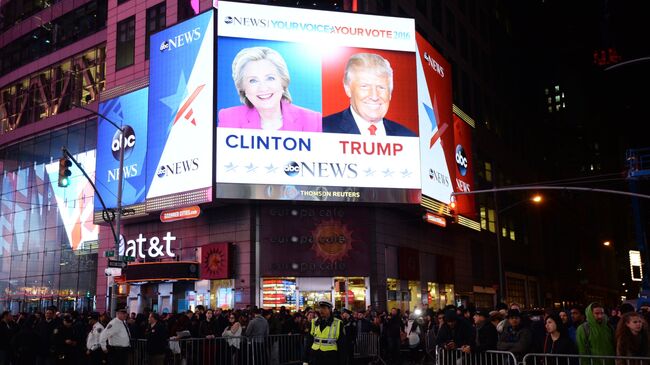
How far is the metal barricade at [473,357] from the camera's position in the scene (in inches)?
521

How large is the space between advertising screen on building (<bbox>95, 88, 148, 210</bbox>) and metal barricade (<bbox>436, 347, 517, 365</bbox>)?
2707cm

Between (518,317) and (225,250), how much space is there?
75.6 feet

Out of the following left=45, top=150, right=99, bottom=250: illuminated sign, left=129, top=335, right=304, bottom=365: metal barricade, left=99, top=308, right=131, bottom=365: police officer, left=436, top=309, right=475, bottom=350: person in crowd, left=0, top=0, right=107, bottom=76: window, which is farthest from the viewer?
left=0, top=0, right=107, bottom=76: window

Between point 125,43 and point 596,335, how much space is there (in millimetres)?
37838

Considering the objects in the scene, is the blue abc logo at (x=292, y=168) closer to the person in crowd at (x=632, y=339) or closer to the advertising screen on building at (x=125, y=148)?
the advertising screen on building at (x=125, y=148)

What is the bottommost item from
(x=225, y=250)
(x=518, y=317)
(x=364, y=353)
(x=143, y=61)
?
(x=364, y=353)

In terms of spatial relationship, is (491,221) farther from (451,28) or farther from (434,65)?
(434,65)

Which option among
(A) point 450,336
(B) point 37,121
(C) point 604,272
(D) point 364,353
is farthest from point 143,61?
(C) point 604,272

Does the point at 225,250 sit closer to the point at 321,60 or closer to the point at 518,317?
the point at 321,60

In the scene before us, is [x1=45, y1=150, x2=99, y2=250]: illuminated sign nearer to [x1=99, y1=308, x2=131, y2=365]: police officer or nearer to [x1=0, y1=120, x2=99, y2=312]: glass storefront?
[x1=0, y1=120, x2=99, y2=312]: glass storefront

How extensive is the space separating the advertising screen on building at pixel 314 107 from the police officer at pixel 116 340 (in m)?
16.6

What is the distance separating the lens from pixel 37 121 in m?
52.0

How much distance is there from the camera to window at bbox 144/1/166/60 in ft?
136

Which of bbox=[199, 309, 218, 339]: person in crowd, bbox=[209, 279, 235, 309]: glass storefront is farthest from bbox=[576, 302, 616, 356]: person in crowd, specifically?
bbox=[209, 279, 235, 309]: glass storefront
